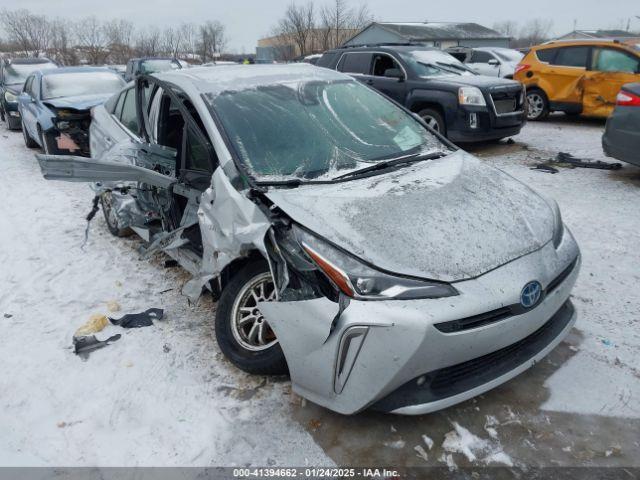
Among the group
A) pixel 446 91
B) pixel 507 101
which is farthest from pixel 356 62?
pixel 507 101

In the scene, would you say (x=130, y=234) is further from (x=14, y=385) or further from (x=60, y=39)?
(x=60, y=39)

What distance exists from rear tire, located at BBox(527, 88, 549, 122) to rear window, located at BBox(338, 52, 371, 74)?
12.8 ft

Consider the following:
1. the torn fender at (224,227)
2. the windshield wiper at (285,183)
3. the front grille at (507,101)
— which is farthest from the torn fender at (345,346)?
the front grille at (507,101)

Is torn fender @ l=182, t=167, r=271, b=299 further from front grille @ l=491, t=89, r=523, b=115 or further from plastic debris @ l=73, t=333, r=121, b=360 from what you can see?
front grille @ l=491, t=89, r=523, b=115

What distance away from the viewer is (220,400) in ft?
9.21

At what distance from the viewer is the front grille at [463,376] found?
2303 millimetres

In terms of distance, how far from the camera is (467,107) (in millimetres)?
7707

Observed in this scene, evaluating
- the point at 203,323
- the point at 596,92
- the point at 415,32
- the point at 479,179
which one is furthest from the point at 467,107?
the point at 415,32

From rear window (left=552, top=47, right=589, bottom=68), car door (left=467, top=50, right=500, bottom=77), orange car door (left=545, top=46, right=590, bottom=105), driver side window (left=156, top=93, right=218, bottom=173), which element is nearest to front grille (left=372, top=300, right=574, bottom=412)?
driver side window (left=156, top=93, right=218, bottom=173)

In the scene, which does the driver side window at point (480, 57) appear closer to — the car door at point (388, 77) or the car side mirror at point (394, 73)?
the car door at point (388, 77)

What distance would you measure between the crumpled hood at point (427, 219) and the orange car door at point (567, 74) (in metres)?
7.99

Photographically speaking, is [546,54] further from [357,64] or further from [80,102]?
[80,102]

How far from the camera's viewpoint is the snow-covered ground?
2451mm

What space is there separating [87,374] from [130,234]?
7.98 ft
